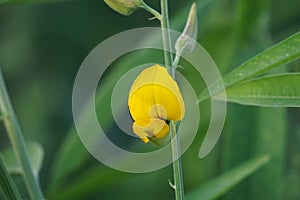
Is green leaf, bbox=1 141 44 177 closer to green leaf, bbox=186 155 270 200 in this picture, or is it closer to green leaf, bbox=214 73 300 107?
green leaf, bbox=186 155 270 200

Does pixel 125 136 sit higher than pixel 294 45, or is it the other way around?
pixel 294 45

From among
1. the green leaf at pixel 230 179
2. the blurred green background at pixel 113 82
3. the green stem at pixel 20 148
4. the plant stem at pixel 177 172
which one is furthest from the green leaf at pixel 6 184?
the blurred green background at pixel 113 82

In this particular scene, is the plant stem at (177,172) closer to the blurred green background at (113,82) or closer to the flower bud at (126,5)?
the flower bud at (126,5)


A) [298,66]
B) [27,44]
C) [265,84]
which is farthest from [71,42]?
[265,84]

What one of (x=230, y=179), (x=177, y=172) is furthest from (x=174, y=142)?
(x=230, y=179)

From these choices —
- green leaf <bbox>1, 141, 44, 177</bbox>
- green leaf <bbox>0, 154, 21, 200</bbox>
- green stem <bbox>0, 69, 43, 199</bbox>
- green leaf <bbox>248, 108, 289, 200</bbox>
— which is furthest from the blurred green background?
green leaf <bbox>0, 154, 21, 200</bbox>

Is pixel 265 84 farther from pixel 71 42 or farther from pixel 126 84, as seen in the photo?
pixel 71 42
